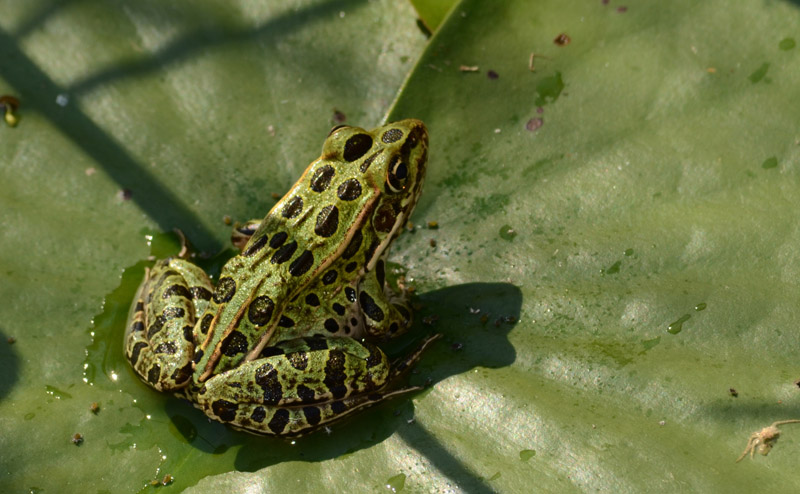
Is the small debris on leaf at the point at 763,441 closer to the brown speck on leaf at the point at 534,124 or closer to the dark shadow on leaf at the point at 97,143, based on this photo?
the brown speck on leaf at the point at 534,124

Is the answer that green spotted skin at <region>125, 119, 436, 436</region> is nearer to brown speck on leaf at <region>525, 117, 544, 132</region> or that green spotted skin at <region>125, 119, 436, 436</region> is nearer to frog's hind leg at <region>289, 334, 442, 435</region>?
frog's hind leg at <region>289, 334, 442, 435</region>

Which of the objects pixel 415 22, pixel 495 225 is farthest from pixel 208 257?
pixel 415 22

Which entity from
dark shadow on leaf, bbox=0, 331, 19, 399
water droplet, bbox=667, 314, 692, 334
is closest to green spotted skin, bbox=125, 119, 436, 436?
dark shadow on leaf, bbox=0, 331, 19, 399

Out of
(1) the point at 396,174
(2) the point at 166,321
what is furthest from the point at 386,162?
(2) the point at 166,321

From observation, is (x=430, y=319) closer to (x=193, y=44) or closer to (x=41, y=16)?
(x=193, y=44)

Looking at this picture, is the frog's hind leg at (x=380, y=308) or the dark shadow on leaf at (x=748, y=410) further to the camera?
the frog's hind leg at (x=380, y=308)

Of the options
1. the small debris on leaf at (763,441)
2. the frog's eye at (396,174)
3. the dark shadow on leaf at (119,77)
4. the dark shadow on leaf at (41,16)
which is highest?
the dark shadow on leaf at (41,16)

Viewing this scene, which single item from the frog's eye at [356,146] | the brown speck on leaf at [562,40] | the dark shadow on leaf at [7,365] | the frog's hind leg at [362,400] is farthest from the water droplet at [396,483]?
the brown speck on leaf at [562,40]

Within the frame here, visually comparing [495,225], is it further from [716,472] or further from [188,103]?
[188,103]
